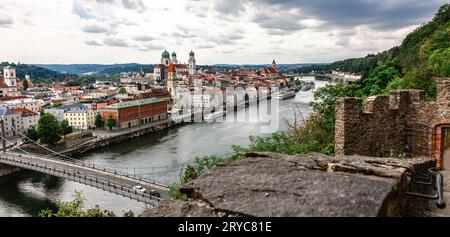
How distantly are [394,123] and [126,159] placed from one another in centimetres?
2691

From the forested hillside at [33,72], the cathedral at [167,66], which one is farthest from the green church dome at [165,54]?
the forested hillside at [33,72]

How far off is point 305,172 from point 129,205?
18.9m

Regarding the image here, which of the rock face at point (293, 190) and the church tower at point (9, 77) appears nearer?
the rock face at point (293, 190)

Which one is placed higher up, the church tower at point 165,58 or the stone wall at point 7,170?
the church tower at point 165,58

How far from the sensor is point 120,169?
91.6 feet

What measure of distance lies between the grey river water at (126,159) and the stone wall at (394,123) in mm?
10594

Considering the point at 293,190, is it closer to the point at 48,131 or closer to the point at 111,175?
the point at 111,175

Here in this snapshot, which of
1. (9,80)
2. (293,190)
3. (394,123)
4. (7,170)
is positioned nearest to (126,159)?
(7,170)

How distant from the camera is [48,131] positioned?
36.7 m

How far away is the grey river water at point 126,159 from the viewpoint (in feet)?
69.3

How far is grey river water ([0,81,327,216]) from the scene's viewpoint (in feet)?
69.3

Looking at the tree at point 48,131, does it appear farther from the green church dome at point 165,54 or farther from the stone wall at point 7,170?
the green church dome at point 165,54

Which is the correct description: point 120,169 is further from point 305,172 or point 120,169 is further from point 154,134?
point 305,172

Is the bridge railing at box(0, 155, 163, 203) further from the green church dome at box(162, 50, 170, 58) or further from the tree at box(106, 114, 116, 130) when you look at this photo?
the green church dome at box(162, 50, 170, 58)
